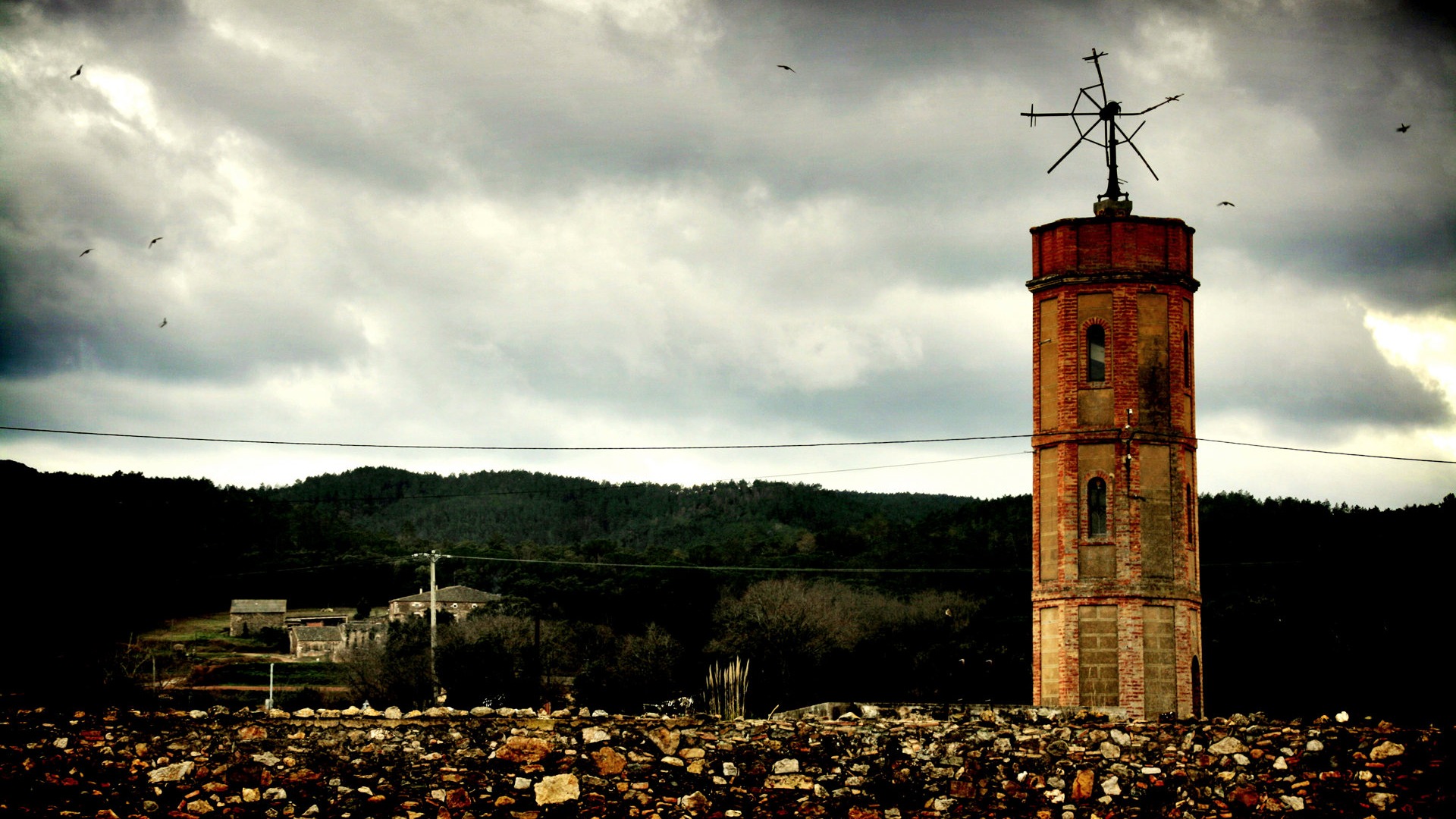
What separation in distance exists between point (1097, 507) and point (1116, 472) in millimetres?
788

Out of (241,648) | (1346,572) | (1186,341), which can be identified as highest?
(1186,341)

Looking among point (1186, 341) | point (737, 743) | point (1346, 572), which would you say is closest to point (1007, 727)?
point (737, 743)

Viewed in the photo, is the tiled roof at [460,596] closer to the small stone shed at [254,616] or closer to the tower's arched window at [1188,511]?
the small stone shed at [254,616]

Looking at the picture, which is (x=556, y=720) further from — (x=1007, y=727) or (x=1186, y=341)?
(x=1186, y=341)

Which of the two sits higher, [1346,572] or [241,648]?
[1346,572]

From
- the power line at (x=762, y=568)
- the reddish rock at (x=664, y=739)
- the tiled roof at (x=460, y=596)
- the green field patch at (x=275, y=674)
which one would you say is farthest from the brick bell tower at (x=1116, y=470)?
the tiled roof at (x=460, y=596)

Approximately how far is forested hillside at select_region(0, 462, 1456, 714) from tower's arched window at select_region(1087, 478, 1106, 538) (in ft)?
39.9

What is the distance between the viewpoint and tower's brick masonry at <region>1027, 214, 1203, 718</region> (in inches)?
1059

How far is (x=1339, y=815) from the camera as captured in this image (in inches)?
673

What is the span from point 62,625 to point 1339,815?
41.2 meters

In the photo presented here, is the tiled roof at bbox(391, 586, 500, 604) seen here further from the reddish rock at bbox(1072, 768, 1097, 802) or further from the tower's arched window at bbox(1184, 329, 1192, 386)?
the reddish rock at bbox(1072, 768, 1097, 802)

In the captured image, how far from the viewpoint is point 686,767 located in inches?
715

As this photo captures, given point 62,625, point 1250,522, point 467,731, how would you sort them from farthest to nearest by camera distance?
point 1250,522
point 62,625
point 467,731

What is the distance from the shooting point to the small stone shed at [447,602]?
73.6m
